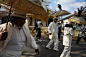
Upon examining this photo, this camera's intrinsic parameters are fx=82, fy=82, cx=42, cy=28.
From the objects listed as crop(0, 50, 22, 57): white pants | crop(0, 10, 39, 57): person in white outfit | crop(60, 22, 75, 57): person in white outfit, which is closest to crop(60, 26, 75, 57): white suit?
crop(60, 22, 75, 57): person in white outfit

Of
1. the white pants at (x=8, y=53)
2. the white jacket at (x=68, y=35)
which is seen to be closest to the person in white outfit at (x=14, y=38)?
the white pants at (x=8, y=53)

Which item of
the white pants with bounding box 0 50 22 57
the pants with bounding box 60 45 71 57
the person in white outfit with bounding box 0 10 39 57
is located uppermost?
the person in white outfit with bounding box 0 10 39 57

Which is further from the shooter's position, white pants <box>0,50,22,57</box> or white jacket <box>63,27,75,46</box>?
white jacket <box>63,27,75,46</box>

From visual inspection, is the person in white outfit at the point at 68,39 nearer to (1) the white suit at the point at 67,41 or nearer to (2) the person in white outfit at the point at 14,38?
(1) the white suit at the point at 67,41

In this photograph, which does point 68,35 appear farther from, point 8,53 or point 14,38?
point 8,53

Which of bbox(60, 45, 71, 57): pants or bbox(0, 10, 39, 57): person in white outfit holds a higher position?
bbox(0, 10, 39, 57): person in white outfit

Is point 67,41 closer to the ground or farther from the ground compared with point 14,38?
closer to the ground

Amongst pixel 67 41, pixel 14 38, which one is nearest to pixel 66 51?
pixel 67 41

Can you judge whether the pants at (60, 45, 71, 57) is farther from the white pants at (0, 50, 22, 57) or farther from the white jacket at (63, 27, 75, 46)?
the white pants at (0, 50, 22, 57)

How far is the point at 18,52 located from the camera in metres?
2.33

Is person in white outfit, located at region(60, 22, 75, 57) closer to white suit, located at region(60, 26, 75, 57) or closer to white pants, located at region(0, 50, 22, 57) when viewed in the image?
white suit, located at region(60, 26, 75, 57)

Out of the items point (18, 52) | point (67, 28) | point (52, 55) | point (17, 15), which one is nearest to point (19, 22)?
point (17, 15)

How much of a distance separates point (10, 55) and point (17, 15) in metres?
1.08

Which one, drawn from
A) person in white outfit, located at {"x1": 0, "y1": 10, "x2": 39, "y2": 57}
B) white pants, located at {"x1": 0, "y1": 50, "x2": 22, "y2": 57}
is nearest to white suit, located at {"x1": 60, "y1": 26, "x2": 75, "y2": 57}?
person in white outfit, located at {"x1": 0, "y1": 10, "x2": 39, "y2": 57}
